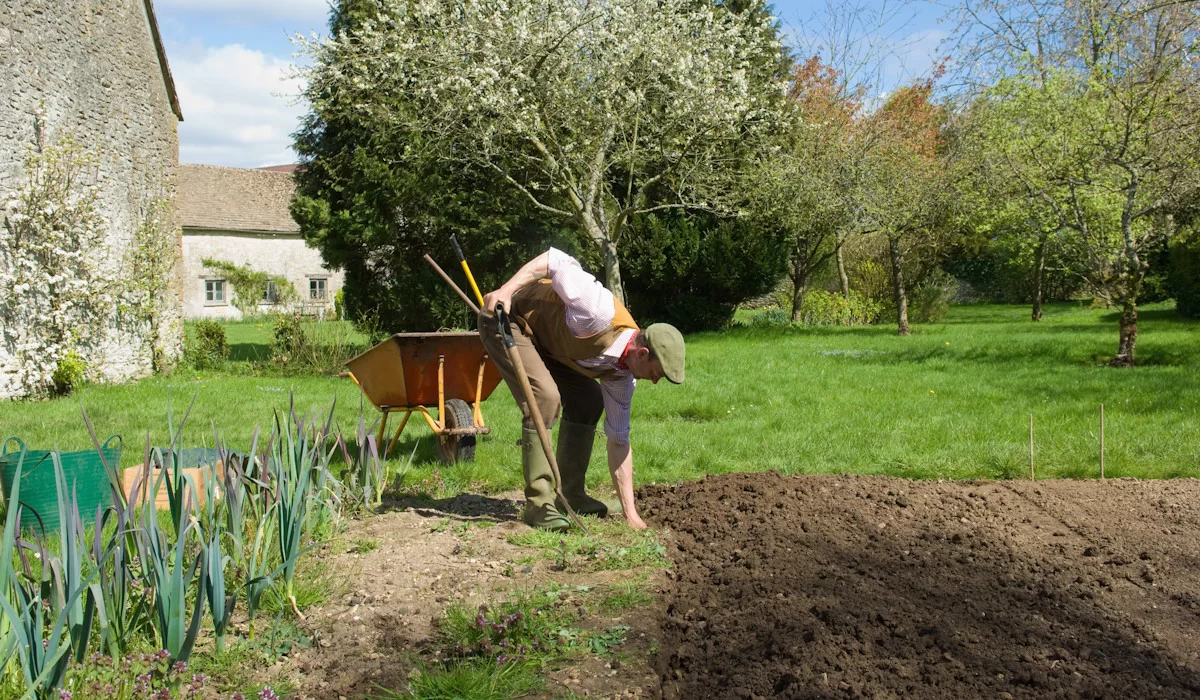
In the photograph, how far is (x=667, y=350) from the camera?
3.76m

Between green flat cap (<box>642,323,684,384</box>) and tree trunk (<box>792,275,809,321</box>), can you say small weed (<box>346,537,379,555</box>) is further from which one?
tree trunk (<box>792,275,809,321</box>)

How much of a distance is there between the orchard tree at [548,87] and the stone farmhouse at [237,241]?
53.2ft

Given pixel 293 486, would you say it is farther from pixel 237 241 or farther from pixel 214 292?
pixel 214 292

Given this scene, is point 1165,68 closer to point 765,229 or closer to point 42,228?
point 765,229

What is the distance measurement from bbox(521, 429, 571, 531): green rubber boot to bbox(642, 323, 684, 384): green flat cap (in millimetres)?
818

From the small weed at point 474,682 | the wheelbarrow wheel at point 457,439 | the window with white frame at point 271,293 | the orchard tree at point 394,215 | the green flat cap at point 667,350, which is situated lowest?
the small weed at point 474,682

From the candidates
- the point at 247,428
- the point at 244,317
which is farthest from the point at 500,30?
the point at 244,317

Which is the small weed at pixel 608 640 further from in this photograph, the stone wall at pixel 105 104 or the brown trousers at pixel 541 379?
the stone wall at pixel 105 104

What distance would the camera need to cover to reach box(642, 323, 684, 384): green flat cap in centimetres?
373

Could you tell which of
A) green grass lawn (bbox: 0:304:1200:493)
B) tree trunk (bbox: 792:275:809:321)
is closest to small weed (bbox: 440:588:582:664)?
green grass lawn (bbox: 0:304:1200:493)

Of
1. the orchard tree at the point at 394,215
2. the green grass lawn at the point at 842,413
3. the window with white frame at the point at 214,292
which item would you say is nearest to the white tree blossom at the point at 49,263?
the green grass lawn at the point at 842,413

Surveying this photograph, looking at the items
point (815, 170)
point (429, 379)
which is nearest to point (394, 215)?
point (815, 170)

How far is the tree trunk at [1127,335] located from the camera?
10.7 metres

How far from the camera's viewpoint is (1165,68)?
9.34m
